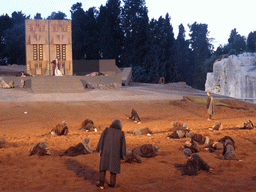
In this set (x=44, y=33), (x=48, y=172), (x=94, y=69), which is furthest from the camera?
(x=94, y=69)

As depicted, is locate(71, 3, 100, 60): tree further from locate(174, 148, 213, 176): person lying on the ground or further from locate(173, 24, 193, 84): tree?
locate(174, 148, 213, 176): person lying on the ground

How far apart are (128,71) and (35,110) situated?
1928 centimetres

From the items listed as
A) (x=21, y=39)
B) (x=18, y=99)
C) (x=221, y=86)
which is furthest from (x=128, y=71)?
(x=21, y=39)

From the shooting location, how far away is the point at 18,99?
57.6 feet

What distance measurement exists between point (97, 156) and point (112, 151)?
2474 mm

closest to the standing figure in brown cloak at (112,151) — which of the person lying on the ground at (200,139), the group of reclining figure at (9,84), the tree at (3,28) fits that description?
the person lying on the ground at (200,139)

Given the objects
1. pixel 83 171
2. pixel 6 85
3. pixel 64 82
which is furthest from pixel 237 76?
pixel 83 171

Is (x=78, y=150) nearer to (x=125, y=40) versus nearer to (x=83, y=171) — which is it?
(x=83, y=171)

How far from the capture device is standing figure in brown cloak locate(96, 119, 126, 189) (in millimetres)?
5660

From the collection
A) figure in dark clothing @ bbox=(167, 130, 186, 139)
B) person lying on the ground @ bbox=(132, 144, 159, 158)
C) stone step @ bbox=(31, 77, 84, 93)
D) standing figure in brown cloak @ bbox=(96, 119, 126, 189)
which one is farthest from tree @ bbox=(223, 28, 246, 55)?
standing figure in brown cloak @ bbox=(96, 119, 126, 189)

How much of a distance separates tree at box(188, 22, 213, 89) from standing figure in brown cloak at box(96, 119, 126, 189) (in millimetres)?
47444

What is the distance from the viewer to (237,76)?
95.2 feet

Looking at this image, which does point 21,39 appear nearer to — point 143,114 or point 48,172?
point 143,114

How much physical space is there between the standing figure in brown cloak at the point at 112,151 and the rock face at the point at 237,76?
23071 millimetres
